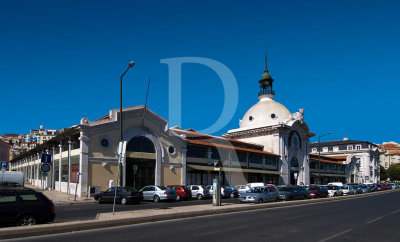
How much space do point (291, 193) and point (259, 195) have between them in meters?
6.43

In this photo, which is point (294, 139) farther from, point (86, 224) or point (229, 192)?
point (86, 224)

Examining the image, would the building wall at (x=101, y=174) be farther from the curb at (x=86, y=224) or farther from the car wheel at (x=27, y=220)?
the car wheel at (x=27, y=220)

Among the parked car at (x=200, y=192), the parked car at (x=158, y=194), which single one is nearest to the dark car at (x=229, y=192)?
the parked car at (x=200, y=192)

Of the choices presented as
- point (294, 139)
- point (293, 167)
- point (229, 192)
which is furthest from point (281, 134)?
point (229, 192)

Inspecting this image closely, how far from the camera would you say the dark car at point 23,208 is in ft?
38.8

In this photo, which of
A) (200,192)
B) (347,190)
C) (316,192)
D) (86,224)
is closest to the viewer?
(86,224)

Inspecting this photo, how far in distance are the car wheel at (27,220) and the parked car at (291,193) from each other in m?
23.4

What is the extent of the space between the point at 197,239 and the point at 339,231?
18.3 feet

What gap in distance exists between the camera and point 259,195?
27344 millimetres

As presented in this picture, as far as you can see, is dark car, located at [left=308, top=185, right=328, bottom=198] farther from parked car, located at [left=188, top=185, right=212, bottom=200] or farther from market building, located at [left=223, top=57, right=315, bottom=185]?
market building, located at [left=223, top=57, right=315, bottom=185]

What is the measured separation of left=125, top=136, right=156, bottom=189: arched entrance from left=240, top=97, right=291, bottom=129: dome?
33429 millimetres

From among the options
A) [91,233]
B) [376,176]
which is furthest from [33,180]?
[376,176]

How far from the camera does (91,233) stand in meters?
11.8

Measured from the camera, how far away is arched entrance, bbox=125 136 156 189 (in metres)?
34.8
